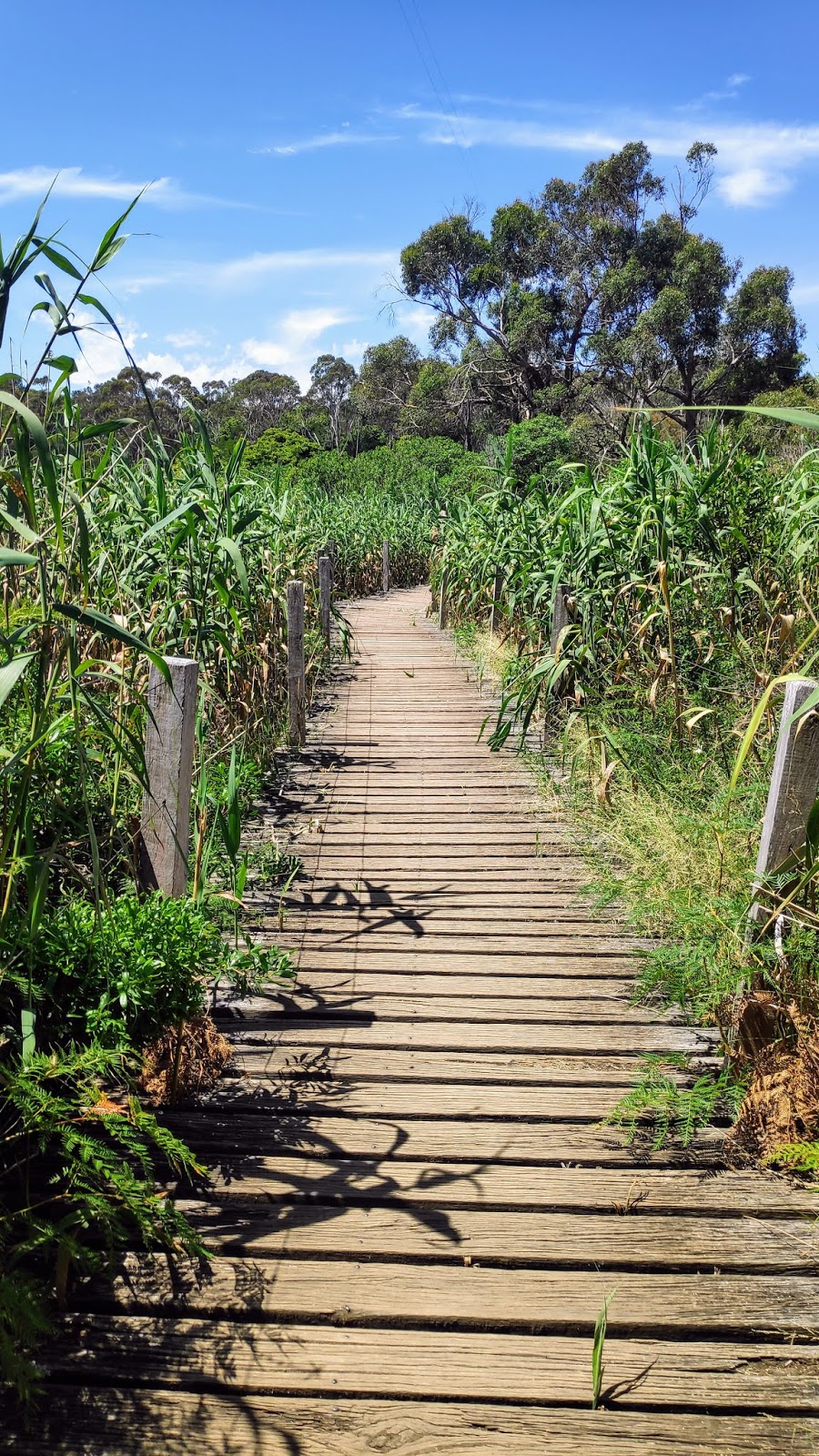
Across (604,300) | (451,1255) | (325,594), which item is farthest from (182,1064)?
(604,300)

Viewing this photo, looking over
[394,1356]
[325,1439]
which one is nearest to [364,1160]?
[394,1356]

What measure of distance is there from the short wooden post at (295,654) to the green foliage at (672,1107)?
4.11 m

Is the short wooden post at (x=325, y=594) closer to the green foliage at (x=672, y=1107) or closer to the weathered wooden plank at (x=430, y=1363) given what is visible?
the green foliage at (x=672, y=1107)

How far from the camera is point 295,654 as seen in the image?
21.7ft

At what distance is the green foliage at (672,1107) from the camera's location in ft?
9.05

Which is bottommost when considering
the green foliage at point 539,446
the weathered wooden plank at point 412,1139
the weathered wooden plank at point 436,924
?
the weathered wooden plank at point 412,1139

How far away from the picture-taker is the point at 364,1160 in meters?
2.63

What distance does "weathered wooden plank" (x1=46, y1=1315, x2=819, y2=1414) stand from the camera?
1.92m

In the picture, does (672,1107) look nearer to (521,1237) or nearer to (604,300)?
(521,1237)

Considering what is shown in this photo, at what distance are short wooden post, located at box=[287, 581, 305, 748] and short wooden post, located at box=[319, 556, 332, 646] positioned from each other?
2602mm

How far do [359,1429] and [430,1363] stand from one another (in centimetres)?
21

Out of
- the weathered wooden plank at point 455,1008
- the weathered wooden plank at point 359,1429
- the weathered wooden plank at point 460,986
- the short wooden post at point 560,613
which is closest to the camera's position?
the weathered wooden plank at point 359,1429

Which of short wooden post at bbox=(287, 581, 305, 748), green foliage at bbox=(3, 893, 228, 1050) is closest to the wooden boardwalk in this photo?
green foliage at bbox=(3, 893, 228, 1050)

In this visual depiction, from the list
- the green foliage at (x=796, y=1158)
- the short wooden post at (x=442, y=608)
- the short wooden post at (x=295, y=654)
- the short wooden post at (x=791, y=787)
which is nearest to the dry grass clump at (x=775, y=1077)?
the green foliage at (x=796, y=1158)
